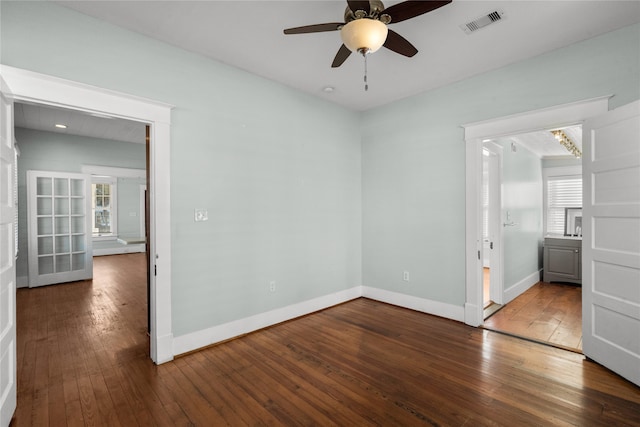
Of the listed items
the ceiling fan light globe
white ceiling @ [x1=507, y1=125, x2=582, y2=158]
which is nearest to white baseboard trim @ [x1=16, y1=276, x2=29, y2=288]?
the ceiling fan light globe

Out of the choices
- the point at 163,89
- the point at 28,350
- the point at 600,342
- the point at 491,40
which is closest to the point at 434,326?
the point at 600,342

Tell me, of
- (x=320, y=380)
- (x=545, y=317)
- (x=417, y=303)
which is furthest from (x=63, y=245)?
(x=545, y=317)

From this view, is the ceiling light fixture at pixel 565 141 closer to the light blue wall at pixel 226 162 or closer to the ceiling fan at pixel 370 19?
the light blue wall at pixel 226 162

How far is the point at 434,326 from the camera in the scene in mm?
3549

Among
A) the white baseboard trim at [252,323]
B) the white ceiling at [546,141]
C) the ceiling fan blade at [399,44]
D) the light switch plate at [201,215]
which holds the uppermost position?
the ceiling fan blade at [399,44]

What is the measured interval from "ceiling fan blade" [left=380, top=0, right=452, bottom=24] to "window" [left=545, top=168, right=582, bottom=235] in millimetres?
6081

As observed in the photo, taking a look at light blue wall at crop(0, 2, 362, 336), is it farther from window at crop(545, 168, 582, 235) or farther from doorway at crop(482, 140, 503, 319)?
window at crop(545, 168, 582, 235)

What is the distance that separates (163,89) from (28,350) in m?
2.89

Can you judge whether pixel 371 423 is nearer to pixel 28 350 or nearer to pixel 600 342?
pixel 600 342

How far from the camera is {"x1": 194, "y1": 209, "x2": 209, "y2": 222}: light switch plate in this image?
301 cm

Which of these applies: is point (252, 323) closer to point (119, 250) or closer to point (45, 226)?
point (45, 226)

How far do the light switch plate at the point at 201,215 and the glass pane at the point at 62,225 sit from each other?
482 cm

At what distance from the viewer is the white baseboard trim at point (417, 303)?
3713mm

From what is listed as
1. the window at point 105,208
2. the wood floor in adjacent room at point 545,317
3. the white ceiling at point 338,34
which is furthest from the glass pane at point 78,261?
the wood floor in adjacent room at point 545,317
